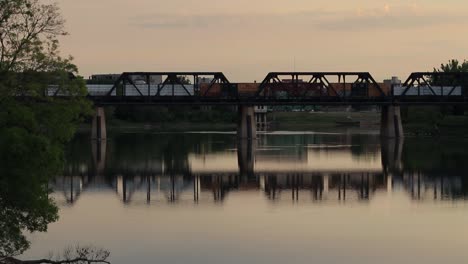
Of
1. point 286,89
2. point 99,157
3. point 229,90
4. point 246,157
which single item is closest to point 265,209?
point 246,157

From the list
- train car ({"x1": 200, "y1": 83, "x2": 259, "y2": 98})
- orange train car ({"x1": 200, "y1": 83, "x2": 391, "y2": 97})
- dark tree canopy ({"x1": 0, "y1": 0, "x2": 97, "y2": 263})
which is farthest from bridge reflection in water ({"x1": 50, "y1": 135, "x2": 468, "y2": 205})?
orange train car ({"x1": 200, "y1": 83, "x2": 391, "y2": 97})

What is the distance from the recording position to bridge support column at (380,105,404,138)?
5763 inches

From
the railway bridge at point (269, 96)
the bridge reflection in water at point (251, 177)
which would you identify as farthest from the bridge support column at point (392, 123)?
the bridge reflection in water at point (251, 177)

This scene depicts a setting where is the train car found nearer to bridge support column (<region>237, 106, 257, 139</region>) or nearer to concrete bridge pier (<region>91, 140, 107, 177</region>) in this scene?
bridge support column (<region>237, 106, 257, 139</region>)

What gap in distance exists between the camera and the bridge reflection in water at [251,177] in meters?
60.9

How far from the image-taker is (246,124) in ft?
469

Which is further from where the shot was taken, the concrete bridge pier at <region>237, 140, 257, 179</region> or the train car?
the train car

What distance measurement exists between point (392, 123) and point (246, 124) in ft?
77.0

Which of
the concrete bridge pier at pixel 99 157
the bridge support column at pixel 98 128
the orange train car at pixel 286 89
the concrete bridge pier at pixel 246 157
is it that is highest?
the orange train car at pixel 286 89

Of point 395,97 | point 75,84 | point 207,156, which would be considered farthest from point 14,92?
point 395,97

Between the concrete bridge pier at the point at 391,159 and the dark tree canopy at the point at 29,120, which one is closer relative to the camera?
the dark tree canopy at the point at 29,120

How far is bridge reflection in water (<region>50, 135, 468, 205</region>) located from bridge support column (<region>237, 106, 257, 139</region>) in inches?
1182

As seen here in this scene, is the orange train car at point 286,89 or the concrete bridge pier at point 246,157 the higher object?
the orange train car at point 286,89

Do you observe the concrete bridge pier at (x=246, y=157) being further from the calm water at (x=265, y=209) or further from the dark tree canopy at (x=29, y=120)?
the dark tree canopy at (x=29, y=120)
